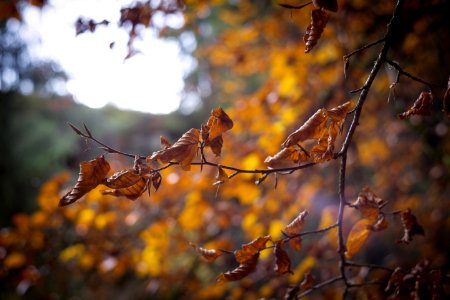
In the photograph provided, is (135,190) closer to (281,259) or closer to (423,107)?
(281,259)

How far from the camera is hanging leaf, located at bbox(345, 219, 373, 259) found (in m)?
1.05

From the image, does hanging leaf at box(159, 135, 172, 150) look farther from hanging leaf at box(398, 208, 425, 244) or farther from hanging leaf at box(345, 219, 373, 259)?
hanging leaf at box(398, 208, 425, 244)

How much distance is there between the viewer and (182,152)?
31.7 inches

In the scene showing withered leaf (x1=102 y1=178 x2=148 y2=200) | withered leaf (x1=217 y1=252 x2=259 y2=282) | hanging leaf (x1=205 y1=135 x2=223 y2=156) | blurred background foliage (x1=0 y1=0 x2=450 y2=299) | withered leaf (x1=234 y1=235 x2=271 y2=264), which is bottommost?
withered leaf (x1=217 y1=252 x2=259 y2=282)

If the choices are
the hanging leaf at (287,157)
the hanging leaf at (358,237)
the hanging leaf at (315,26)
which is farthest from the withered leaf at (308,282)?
the hanging leaf at (315,26)

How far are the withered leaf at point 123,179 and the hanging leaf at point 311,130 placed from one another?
14.6 inches

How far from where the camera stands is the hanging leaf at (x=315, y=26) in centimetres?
85

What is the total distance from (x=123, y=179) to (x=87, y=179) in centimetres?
8

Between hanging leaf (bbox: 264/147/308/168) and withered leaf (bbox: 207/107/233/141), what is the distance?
15cm

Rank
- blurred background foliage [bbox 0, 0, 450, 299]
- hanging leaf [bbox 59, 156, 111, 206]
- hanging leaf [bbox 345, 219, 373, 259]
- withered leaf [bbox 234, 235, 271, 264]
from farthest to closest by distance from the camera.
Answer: blurred background foliage [bbox 0, 0, 450, 299]
hanging leaf [bbox 345, 219, 373, 259]
withered leaf [bbox 234, 235, 271, 264]
hanging leaf [bbox 59, 156, 111, 206]

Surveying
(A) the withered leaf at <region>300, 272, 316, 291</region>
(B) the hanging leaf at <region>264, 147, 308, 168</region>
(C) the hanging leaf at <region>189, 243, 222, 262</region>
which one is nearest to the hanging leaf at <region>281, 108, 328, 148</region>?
(B) the hanging leaf at <region>264, 147, 308, 168</region>

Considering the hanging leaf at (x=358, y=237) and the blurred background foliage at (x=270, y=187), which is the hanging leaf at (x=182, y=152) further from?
the hanging leaf at (x=358, y=237)

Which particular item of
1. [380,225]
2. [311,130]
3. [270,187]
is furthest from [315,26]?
[270,187]

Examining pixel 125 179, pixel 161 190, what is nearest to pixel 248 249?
pixel 125 179
